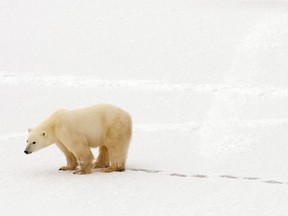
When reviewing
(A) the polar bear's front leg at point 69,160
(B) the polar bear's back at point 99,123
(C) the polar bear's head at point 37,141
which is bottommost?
(A) the polar bear's front leg at point 69,160

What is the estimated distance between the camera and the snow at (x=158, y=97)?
25.9 ft

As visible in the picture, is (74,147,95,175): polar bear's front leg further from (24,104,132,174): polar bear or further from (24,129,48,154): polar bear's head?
(24,129,48,154): polar bear's head

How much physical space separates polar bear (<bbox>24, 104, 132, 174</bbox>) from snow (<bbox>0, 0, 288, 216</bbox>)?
0.94 feet

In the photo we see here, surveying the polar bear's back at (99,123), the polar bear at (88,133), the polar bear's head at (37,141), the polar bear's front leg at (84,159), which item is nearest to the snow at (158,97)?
the polar bear's front leg at (84,159)

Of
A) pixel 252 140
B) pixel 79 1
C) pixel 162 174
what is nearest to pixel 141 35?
pixel 79 1

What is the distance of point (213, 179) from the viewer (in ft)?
28.1

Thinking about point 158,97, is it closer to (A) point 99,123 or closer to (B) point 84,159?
(A) point 99,123

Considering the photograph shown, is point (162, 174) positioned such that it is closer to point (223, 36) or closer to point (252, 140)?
point (252, 140)

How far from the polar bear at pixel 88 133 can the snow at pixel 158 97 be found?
0.29m

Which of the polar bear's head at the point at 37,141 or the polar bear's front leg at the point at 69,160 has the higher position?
the polar bear's head at the point at 37,141

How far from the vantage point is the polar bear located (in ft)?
29.5

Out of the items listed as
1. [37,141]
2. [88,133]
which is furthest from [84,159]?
[37,141]

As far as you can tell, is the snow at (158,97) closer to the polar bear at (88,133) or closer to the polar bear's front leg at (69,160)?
the polar bear's front leg at (69,160)

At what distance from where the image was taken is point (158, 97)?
44.7 feet
